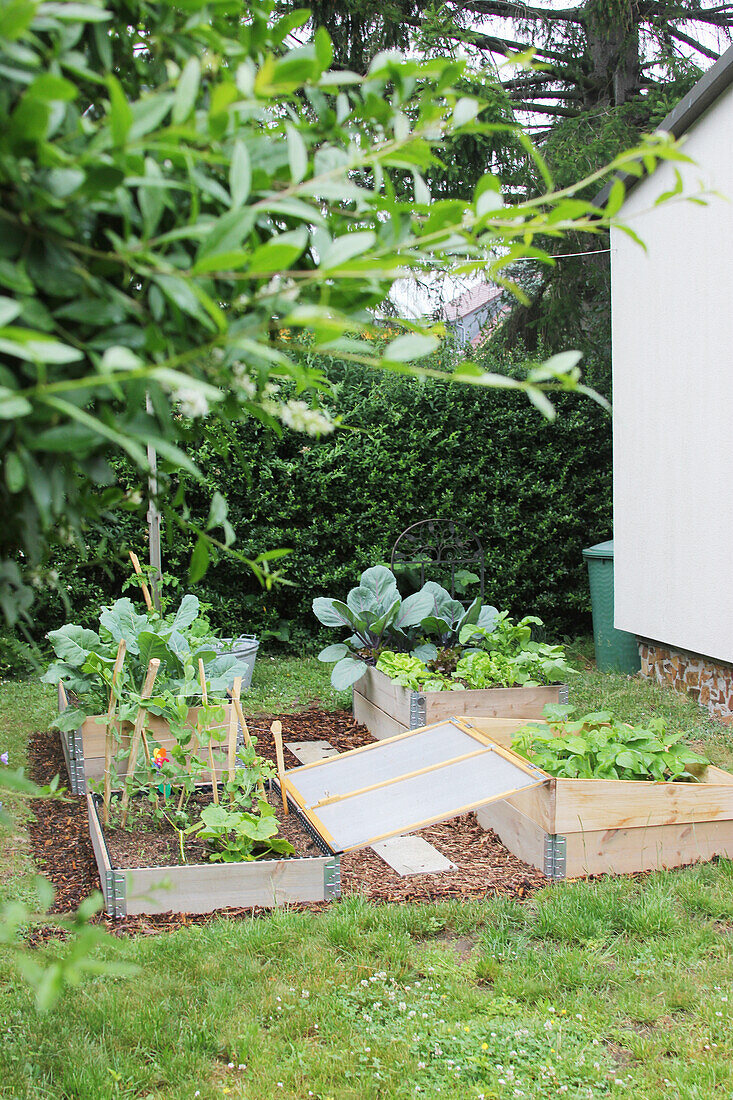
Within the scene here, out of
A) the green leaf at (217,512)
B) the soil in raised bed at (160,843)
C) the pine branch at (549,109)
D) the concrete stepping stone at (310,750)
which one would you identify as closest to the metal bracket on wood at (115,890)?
the soil in raised bed at (160,843)

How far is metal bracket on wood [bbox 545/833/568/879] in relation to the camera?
3316 mm

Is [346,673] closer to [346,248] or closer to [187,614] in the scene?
[187,614]

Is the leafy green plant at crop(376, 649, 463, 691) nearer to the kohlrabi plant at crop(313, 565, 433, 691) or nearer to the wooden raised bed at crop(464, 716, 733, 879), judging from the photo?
the kohlrabi plant at crop(313, 565, 433, 691)

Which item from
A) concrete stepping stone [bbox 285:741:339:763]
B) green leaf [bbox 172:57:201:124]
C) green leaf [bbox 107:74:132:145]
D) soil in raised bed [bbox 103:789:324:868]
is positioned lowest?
concrete stepping stone [bbox 285:741:339:763]

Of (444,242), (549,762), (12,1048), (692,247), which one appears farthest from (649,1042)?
(692,247)

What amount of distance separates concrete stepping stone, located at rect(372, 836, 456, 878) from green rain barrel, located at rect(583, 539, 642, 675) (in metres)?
3.44

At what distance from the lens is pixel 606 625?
7.18m

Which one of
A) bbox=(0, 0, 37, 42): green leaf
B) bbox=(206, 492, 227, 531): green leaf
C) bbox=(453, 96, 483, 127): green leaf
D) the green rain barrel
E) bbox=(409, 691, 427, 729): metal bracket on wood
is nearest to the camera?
bbox=(0, 0, 37, 42): green leaf

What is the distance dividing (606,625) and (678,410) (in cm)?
201

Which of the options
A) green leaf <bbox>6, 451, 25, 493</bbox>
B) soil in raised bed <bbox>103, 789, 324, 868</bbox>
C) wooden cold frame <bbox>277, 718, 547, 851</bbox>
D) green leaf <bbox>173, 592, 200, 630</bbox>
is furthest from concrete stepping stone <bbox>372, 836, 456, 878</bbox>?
green leaf <bbox>6, 451, 25, 493</bbox>

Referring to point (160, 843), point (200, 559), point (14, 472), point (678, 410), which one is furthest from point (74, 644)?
point (678, 410)

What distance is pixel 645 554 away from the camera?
642 centimetres

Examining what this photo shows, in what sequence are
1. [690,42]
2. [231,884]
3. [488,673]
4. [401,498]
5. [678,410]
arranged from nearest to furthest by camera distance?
1. [231,884]
2. [488,673]
3. [678,410]
4. [401,498]
5. [690,42]

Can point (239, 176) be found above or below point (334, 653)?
above
